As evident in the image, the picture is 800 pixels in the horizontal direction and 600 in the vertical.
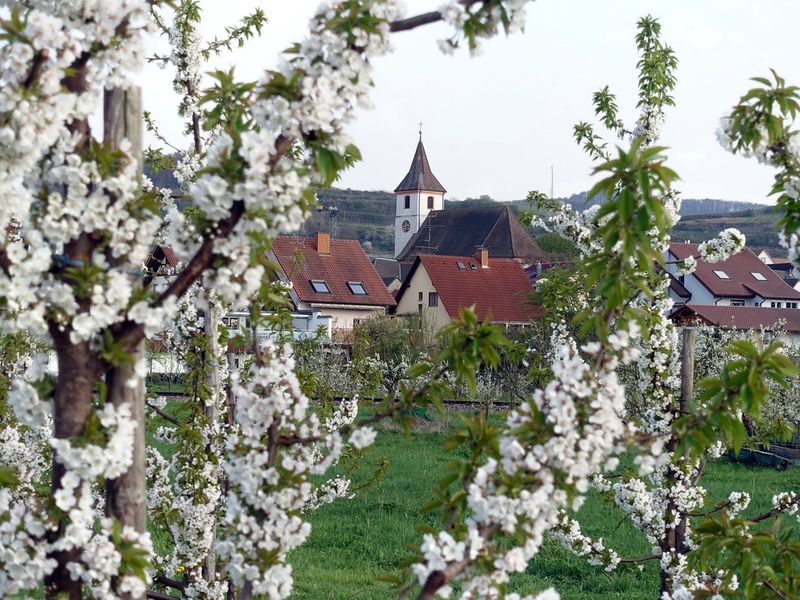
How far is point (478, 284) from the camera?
42438 millimetres

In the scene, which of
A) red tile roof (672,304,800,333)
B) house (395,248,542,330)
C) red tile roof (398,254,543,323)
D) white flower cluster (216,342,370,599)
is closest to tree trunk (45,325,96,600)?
white flower cluster (216,342,370,599)

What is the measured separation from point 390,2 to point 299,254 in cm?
428

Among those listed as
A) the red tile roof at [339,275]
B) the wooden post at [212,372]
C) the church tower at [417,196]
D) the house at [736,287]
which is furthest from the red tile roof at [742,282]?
the wooden post at [212,372]

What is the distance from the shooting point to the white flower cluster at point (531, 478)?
1.89 meters

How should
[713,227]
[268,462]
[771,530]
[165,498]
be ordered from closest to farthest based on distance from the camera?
1. [268,462]
2. [771,530]
3. [165,498]
4. [713,227]

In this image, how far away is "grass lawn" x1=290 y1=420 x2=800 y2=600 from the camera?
26.2 feet

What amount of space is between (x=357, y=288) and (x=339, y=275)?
109 cm

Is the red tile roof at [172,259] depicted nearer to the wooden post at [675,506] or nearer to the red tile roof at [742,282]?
the wooden post at [675,506]

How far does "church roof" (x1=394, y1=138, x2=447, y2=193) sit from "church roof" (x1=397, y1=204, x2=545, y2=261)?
291 inches

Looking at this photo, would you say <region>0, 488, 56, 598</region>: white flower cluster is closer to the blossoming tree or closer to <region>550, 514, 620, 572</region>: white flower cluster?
the blossoming tree

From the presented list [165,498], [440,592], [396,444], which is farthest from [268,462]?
[396,444]

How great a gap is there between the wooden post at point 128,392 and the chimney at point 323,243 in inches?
→ 1543

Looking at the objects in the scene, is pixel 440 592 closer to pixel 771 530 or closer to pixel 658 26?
pixel 771 530

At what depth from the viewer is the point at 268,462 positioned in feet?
7.30
